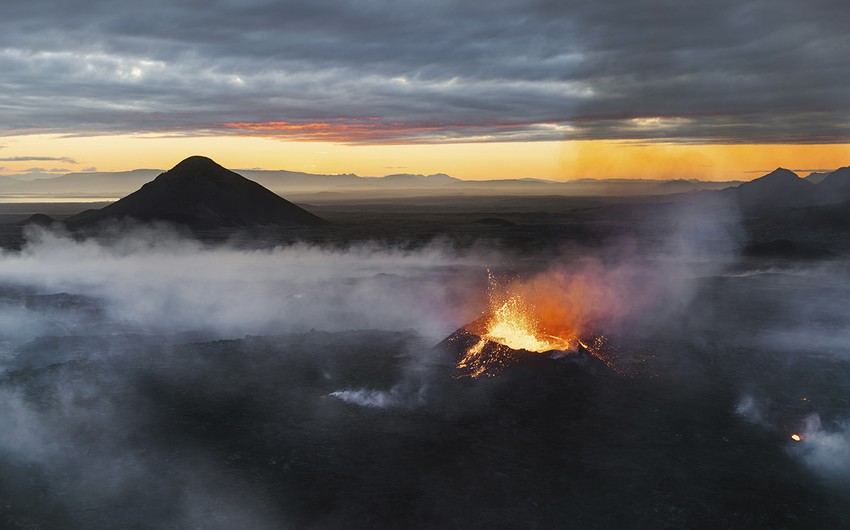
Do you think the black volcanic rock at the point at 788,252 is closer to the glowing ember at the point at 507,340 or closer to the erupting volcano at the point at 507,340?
Result: the erupting volcano at the point at 507,340

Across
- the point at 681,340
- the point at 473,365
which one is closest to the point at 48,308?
the point at 473,365

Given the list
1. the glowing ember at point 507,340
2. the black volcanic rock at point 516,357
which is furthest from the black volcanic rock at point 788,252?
the black volcanic rock at point 516,357

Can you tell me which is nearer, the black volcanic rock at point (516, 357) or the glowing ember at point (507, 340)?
the black volcanic rock at point (516, 357)

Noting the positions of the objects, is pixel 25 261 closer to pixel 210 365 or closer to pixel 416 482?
pixel 210 365

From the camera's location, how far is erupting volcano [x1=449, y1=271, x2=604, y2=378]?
53125mm

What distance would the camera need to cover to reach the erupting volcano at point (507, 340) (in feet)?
174

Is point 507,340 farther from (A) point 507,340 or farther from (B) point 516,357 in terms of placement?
(B) point 516,357

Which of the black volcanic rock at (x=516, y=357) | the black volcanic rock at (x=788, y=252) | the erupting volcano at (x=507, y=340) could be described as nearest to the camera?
the black volcanic rock at (x=516, y=357)

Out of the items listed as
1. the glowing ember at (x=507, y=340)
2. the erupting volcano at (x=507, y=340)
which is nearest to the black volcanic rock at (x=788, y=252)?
the erupting volcano at (x=507, y=340)

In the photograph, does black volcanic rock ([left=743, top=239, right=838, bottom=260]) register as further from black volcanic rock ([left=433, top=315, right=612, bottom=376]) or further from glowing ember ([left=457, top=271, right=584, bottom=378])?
black volcanic rock ([left=433, top=315, right=612, bottom=376])

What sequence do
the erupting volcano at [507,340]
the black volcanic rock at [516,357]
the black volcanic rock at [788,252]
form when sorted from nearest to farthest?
the black volcanic rock at [516,357] → the erupting volcano at [507,340] → the black volcanic rock at [788,252]

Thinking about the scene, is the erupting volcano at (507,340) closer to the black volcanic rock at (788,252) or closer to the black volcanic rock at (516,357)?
the black volcanic rock at (516,357)

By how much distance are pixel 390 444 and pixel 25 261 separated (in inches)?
5475

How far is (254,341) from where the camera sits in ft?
205
